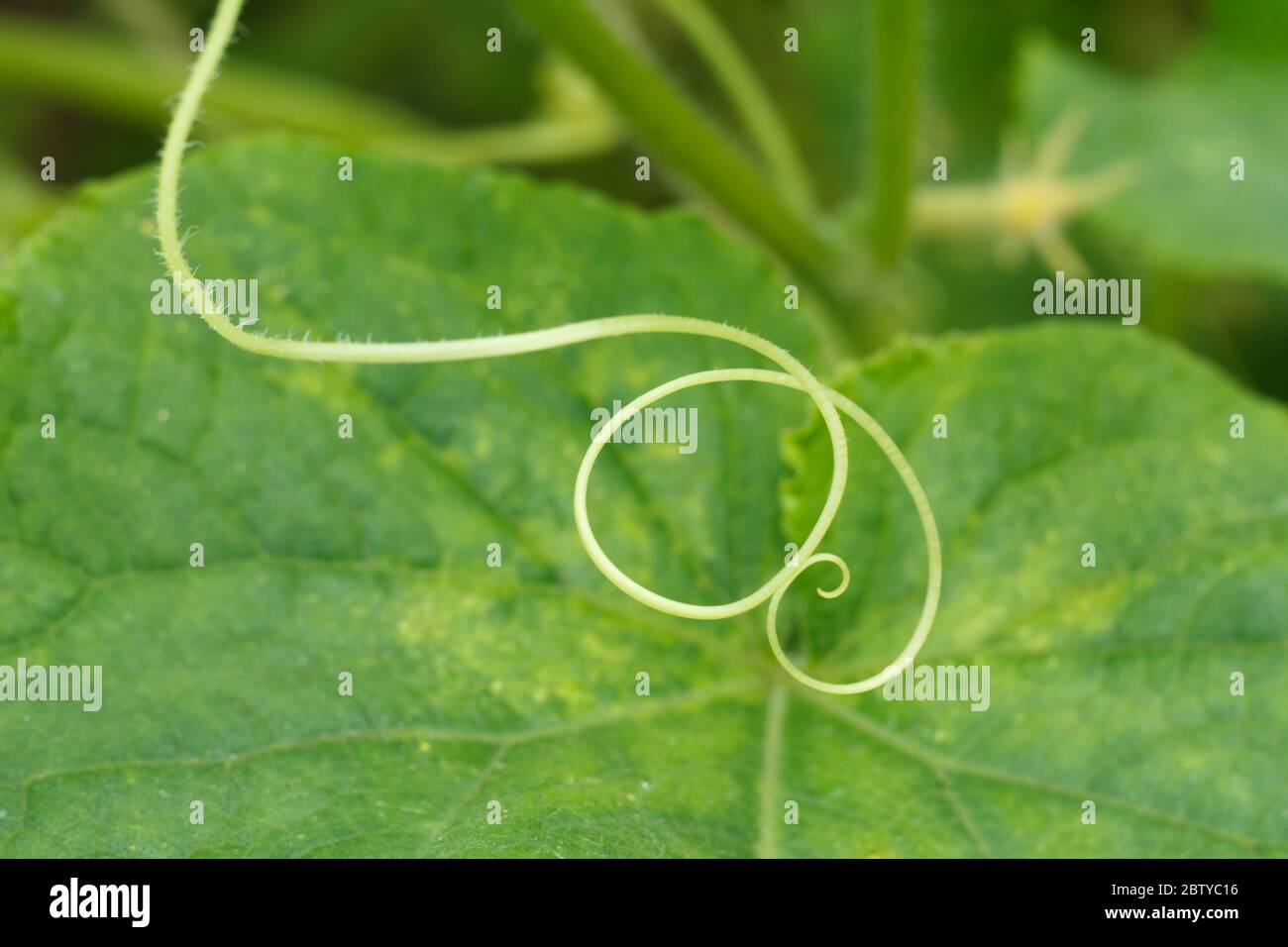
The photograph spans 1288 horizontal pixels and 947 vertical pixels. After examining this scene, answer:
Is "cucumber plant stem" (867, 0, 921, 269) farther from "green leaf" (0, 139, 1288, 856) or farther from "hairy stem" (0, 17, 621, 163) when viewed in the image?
"hairy stem" (0, 17, 621, 163)

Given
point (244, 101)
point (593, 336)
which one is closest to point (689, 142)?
point (593, 336)

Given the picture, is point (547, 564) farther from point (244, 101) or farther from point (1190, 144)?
point (1190, 144)

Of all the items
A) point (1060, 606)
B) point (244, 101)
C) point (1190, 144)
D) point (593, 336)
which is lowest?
point (1060, 606)

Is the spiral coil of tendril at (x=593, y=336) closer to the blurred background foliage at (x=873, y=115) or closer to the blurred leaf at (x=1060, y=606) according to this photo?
the blurred leaf at (x=1060, y=606)

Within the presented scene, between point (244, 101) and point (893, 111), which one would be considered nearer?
point (893, 111)

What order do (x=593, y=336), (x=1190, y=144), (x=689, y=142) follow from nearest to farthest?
(x=593, y=336) < (x=689, y=142) < (x=1190, y=144)

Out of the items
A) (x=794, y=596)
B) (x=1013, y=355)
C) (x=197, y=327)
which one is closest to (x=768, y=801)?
(x=794, y=596)
